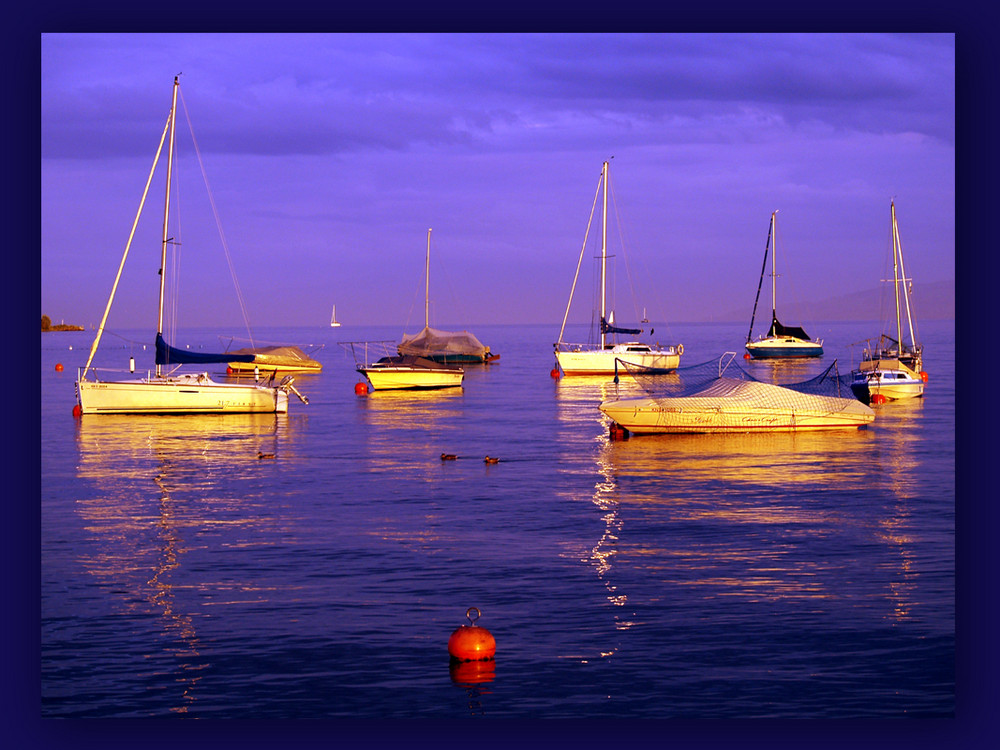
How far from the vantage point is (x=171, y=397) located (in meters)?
41.8

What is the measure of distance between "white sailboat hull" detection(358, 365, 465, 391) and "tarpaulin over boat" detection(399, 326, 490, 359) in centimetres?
1983

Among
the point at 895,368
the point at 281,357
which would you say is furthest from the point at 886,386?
the point at 281,357

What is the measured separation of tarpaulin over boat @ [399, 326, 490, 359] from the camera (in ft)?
268

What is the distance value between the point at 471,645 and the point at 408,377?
46729mm

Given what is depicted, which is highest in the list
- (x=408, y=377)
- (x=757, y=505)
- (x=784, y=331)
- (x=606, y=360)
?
(x=784, y=331)

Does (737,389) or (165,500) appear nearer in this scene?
(165,500)

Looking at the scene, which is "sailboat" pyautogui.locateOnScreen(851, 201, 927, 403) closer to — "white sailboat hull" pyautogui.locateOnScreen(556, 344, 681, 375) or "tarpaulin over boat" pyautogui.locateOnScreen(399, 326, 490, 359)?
"white sailboat hull" pyautogui.locateOnScreen(556, 344, 681, 375)

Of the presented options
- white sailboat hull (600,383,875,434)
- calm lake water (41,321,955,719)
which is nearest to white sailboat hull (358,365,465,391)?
white sailboat hull (600,383,875,434)

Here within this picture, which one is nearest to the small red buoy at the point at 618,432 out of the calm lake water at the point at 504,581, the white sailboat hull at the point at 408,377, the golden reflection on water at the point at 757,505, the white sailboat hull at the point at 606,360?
the golden reflection on water at the point at 757,505

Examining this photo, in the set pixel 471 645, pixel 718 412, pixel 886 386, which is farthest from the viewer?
pixel 886 386

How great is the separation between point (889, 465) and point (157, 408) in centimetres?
2576

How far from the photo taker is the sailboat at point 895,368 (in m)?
50.6

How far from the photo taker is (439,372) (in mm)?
59156

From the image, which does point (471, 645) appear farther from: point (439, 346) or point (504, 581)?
point (439, 346)
